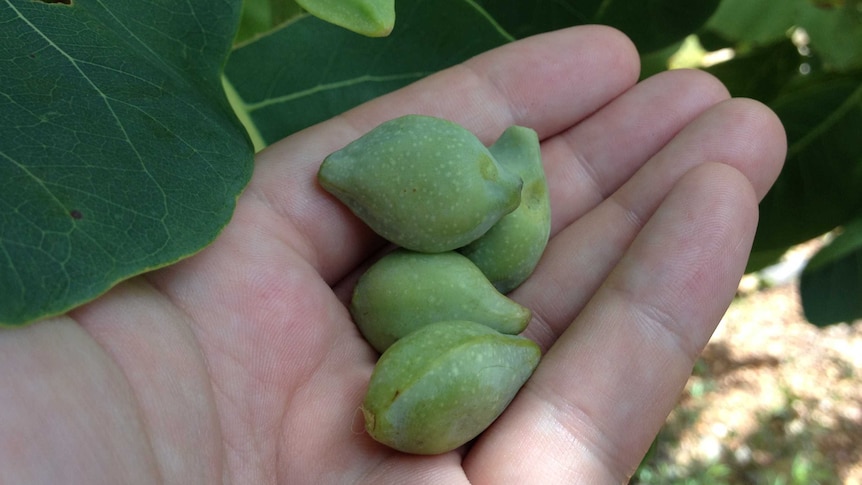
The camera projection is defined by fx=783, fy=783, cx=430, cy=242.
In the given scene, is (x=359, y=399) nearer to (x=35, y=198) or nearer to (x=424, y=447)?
(x=424, y=447)

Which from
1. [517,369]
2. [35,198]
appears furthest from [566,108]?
[35,198]

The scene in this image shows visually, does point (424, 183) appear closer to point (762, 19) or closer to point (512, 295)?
point (512, 295)

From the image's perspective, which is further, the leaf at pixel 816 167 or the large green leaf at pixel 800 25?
the leaf at pixel 816 167

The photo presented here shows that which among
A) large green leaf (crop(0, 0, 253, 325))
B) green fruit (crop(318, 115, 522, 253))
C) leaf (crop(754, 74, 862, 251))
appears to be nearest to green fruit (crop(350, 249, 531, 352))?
green fruit (crop(318, 115, 522, 253))

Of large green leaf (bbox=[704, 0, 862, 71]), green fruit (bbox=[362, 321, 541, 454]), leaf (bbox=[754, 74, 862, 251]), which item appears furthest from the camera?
leaf (bbox=[754, 74, 862, 251])

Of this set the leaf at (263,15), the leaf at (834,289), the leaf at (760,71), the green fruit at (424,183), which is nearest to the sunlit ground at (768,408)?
the leaf at (834,289)

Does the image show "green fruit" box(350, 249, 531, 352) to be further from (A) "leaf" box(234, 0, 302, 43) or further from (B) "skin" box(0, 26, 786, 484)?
(A) "leaf" box(234, 0, 302, 43)

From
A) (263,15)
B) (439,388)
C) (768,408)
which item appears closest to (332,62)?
(263,15)

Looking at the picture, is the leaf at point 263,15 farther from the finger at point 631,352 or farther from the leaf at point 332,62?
the finger at point 631,352
